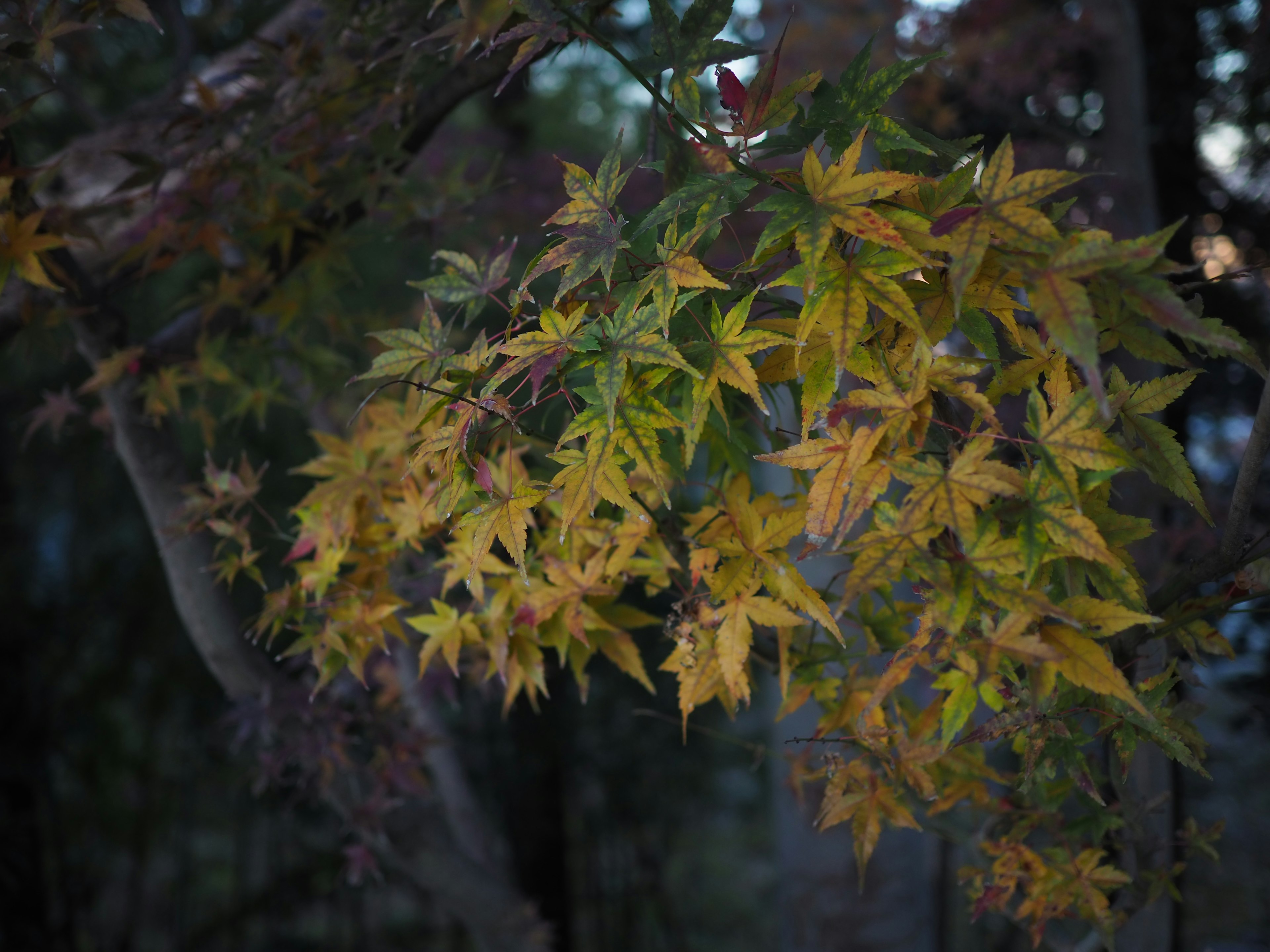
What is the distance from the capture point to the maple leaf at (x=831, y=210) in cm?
58

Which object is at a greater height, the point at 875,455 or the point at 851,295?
the point at 851,295

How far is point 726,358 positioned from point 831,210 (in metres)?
0.14

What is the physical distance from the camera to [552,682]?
4000mm

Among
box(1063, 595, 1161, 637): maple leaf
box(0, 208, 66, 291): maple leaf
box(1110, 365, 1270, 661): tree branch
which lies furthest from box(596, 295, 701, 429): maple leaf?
box(0, 208, 66, 291): maple leaf

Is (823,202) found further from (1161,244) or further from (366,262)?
(366,262)

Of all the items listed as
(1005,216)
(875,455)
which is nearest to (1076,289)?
(1005,216)

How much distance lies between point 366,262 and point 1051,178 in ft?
9.78

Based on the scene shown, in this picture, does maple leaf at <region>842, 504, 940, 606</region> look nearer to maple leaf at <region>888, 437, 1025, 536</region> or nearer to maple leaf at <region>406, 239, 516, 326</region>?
maple leaf at <region>888, 437, 1025, 536</region>

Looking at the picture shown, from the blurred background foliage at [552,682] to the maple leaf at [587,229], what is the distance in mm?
548

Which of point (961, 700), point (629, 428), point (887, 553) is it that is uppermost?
point (629, 428)

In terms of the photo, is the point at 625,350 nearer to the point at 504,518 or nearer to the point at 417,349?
the point at 504,518

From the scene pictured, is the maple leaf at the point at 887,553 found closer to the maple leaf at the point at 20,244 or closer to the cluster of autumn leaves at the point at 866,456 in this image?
the cluster of autumn leaves at the point at 866,456

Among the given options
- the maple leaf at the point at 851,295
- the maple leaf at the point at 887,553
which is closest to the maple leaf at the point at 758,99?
the maple leaf at the point at 851,295

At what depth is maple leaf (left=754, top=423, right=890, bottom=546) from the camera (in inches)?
23.7
